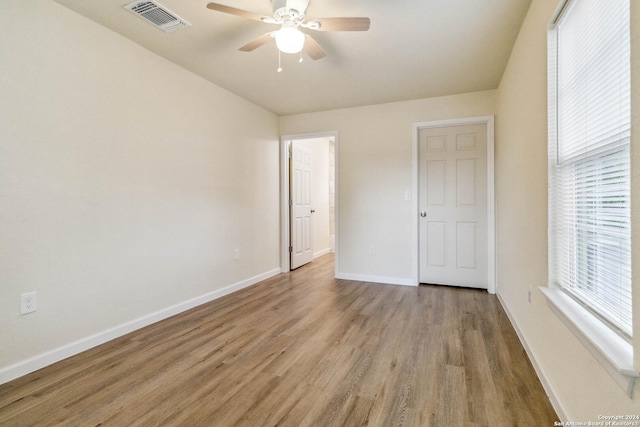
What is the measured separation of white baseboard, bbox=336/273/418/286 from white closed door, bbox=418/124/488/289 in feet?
0.73

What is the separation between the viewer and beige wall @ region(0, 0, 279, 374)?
1.85m

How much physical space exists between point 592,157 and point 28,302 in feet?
10.1

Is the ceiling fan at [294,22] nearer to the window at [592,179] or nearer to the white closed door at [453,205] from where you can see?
the window at [592,179]

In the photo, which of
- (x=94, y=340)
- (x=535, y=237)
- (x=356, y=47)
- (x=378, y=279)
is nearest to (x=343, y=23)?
(x=356, y=47)

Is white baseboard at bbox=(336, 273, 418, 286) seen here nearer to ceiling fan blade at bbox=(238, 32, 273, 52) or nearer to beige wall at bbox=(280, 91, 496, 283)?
beige wall at bbox=(280, 91, 496, 283)

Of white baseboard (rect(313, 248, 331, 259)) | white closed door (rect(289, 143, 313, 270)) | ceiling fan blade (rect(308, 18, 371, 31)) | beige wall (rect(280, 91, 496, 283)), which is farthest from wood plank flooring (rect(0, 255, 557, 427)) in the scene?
white baseboard (rect(313, 248, 331, 259))

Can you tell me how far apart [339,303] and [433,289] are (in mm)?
1291

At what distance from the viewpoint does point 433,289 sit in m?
3.74

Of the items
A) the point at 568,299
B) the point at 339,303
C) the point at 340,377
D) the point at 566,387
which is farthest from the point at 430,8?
the point at 339,303

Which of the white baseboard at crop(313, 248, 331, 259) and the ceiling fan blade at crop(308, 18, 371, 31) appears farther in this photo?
the white baseboard at crop(313, 248, 331, 259)

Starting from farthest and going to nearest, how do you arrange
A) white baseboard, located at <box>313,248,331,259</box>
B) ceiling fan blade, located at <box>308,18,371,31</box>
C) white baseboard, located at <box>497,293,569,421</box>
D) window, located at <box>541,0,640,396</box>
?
white baseboard, located at <box>313,248,331,259</box>
ceiling fan blade, located at <box>308,18,371,31</box>
white baseboard, located at <box>497,293,569,421</box>
window, located at <box>541,0,640,396</box>

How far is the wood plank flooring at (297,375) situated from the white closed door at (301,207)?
200 cm

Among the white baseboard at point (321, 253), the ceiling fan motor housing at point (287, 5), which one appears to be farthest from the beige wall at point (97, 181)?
the white baseboard at point (321, 253)

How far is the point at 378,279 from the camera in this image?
13.4 feet
